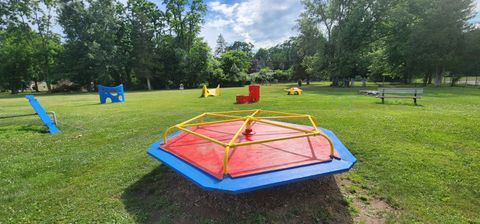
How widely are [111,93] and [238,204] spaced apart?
61.8ft

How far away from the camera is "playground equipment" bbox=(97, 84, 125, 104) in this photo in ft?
59.2

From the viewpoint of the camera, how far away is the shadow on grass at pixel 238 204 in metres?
3.10

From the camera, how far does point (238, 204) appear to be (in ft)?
11.2

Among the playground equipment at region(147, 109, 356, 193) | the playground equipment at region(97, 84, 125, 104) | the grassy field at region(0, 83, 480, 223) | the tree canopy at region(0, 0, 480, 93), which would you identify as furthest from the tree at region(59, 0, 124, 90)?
the playground equipment at region(147, 109, 356, 193)

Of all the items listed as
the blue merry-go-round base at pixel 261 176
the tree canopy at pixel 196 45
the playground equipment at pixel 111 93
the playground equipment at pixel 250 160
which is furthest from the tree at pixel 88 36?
the blue merry-go-round base at pixel 261 176

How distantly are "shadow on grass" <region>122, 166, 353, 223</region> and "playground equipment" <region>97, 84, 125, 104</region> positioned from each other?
54.3 ft

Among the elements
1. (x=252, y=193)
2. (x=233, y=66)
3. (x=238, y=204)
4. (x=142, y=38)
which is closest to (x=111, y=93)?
(x=252, y=193)

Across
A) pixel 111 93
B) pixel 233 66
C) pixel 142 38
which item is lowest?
pixel 111 93

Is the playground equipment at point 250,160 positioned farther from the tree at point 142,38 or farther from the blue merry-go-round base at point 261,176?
the tree at point 142,38

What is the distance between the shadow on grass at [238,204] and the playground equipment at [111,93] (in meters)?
16.5

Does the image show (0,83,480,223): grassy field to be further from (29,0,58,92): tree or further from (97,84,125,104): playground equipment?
(29,0,58,92): tree

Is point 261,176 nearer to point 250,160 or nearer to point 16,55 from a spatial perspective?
point 250,160

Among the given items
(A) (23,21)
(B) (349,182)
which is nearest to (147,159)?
(B) (349,182)

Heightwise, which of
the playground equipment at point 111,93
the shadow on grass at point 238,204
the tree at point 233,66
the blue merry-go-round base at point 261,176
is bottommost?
the shadow on grass at point 238,204
